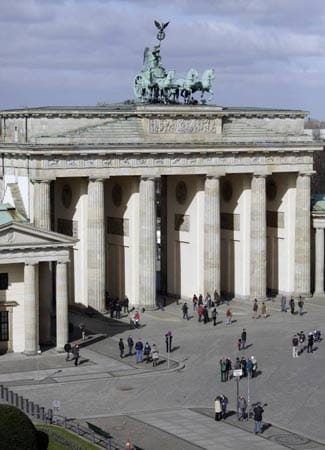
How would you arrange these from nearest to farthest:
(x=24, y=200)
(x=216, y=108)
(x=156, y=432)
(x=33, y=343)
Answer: (x=156, y=432), (x=33, y=343), (x=24, y=200), (x=216, y=108)

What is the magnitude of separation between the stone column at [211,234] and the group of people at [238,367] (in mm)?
26098

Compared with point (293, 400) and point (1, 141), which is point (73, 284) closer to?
point (1, 141)

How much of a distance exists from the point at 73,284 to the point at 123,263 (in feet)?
18.1

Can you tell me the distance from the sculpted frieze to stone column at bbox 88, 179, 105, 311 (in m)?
6.43

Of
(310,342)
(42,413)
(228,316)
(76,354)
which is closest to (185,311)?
(228,316)

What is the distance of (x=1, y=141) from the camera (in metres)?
89.9

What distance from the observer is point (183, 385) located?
213 ft

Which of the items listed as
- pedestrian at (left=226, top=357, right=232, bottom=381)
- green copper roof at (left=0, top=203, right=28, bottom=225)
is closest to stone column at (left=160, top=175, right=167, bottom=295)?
green copper roof at (left=0, top=203, right=28, bottom=225)

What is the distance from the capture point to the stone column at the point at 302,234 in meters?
96.7

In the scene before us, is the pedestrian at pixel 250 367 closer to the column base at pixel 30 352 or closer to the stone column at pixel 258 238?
the column base at pixel 30 352

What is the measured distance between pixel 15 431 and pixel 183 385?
23.1 meters

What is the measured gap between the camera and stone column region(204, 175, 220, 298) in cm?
9269

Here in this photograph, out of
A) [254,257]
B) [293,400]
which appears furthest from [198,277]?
[293,400]

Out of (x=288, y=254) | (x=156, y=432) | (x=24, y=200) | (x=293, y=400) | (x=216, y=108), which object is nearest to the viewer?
(x=156, y=432)
